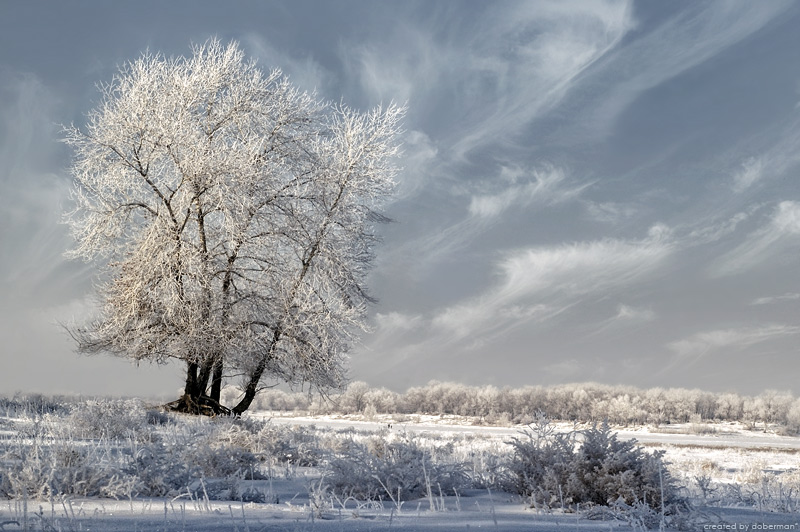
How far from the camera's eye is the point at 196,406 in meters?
16.2

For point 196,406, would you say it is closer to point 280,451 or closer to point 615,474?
point 280,451

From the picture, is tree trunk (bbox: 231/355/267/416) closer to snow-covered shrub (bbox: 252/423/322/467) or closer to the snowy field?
snow-covered shrub (bbox: 252/423/322/467)

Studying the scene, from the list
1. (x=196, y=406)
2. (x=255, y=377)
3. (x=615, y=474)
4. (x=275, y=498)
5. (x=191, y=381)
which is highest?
(x=255, y=377)

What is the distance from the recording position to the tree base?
1617 centimetres

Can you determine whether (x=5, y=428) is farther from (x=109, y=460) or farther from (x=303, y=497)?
(x=303, y=497)

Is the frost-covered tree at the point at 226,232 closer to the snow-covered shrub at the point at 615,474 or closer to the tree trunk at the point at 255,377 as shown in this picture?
the tree trunk at the point at 255,377

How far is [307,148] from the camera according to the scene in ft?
56.1

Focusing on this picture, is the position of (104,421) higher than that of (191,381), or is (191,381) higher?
(191,381)

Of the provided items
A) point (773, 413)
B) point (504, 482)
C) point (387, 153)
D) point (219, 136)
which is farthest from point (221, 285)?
point (773, 413)

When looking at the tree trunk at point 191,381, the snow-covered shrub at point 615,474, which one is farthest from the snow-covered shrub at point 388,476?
the tree trunk at point 191,381

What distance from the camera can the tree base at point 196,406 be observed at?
16172 millimetres

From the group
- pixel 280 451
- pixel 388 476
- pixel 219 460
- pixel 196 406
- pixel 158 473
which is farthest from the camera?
pixel 196 406

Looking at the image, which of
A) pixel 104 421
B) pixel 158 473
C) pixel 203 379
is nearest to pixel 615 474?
pixel 158 473

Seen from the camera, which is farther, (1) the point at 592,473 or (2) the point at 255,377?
(2) the point at 255,377
